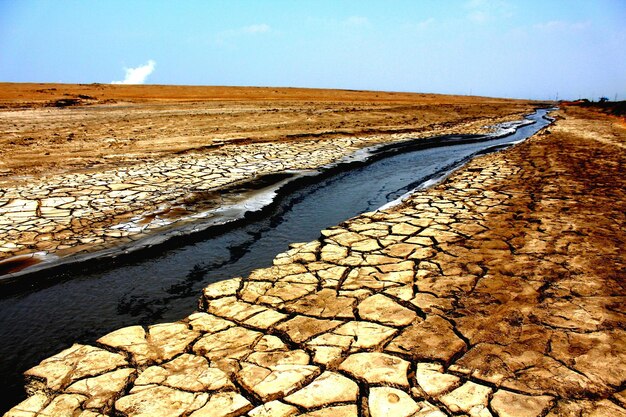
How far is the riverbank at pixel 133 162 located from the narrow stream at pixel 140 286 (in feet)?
1.57

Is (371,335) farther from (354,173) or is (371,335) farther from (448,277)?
(354,173)

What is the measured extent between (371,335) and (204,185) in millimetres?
4404

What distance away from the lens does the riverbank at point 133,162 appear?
14.2 ft

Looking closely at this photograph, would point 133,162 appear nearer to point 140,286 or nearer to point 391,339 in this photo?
point 140,286

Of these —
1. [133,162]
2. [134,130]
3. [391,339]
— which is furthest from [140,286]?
[134,130]

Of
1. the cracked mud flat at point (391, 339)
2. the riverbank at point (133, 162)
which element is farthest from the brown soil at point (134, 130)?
the cracked mud flat at point (391, 339)

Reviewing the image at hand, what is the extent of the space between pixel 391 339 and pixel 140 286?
2270 millimetres

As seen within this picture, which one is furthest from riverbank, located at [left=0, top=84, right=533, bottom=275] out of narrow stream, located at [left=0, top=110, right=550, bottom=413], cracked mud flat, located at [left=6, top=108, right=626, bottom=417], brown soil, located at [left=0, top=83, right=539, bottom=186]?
cracked mud flat, located at [left=6, top=108, right=626, bottom=417]

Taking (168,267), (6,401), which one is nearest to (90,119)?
(168,267)

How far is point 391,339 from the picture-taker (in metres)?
2.36

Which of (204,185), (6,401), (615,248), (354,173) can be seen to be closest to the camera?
(6,401)

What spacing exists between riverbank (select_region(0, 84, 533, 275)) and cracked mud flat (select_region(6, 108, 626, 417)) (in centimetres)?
197

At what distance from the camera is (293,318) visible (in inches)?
104

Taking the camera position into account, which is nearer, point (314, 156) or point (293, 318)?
point (293, 318)
